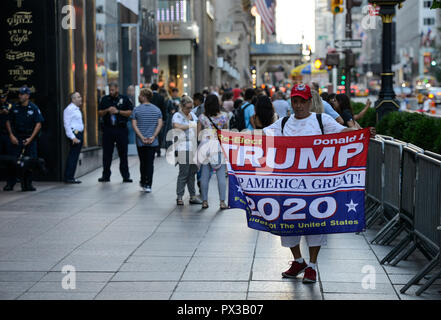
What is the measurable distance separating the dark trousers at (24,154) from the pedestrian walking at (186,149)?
3.10 m

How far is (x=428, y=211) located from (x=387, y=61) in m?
9.31

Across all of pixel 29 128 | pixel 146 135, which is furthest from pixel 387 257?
pixel 29 128

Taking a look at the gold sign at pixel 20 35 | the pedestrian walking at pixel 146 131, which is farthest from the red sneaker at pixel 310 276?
the gold sign at pixel 20 35

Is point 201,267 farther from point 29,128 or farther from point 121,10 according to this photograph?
point 121,10

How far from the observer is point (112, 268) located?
26.8ft

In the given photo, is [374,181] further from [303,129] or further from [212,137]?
[303,129]

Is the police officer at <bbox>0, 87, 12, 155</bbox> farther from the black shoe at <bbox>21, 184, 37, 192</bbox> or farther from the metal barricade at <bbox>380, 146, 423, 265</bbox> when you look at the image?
the metal barricade at <bbox>380, 146, 423, 265</bbox>

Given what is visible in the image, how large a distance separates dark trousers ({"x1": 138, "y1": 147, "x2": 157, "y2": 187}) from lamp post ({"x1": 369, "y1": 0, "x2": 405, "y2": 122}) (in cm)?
476

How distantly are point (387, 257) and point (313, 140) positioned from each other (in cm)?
167

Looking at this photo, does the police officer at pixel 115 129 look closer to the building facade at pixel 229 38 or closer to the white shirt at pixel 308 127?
the white shirt at pixel 308 127

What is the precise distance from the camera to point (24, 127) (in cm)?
1517

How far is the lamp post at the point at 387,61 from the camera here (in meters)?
16.2

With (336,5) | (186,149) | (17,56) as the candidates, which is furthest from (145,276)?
(336,5)

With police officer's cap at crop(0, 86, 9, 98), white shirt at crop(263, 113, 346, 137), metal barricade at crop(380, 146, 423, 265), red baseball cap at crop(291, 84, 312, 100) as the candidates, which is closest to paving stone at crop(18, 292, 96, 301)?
white shirt at crop(263, 113, 346, 137)
